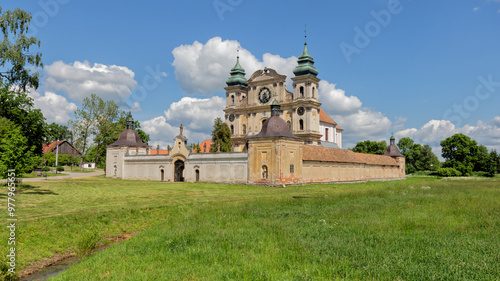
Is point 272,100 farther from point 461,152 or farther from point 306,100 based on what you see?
point 461,152

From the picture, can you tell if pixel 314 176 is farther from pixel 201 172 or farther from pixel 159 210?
pixel 159 210

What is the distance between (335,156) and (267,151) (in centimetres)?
1327

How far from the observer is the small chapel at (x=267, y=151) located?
3925cm

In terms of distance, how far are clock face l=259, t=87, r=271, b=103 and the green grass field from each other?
1770 inches

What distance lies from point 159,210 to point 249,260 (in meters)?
10.7

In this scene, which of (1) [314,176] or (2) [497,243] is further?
(1) [314,176]

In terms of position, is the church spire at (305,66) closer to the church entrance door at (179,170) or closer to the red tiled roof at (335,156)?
the red tiled roof at (335,156)

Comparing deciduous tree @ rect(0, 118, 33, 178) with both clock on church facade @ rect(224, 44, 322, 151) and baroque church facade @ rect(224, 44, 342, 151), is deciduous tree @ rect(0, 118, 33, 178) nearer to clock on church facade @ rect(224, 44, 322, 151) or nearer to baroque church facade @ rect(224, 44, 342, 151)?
clock on church facade @ rect(224, 44, 322, 151)

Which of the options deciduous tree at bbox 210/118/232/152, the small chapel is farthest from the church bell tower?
deciduous tree at bbox 210/118/232/152

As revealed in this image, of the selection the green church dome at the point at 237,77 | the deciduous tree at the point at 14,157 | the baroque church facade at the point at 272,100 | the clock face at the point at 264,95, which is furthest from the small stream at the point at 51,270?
the green church dome at the point at 237,77

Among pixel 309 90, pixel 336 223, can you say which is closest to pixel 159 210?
pixel 336 223

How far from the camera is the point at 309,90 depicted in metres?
58.7

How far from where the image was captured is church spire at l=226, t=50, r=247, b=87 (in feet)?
219

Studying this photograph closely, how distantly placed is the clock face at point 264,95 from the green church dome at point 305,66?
5.82 metres
